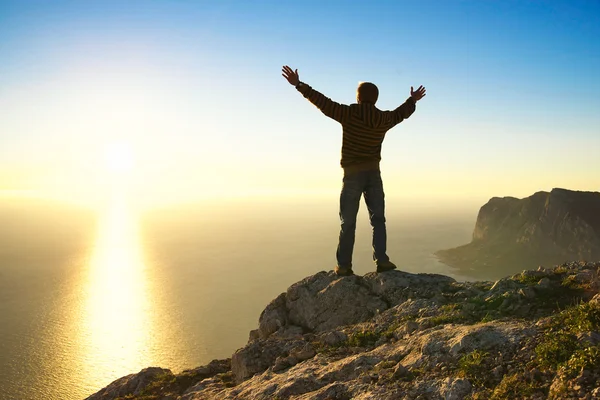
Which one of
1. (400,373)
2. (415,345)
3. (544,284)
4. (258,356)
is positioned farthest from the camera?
(258,356)

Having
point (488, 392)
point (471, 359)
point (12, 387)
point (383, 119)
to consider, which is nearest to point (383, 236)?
point (383, 119)

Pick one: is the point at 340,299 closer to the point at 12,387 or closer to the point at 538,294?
the point at 538,294

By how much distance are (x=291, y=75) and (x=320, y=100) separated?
0.97m

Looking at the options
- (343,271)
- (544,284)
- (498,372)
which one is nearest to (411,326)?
(498,372)

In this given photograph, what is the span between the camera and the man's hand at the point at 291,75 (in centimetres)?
899

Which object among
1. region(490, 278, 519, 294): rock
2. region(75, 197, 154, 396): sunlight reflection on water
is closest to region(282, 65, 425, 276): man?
region(490, 278, 519, 294): rock

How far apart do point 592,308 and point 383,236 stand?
5685mm

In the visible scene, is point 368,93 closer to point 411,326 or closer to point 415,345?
point 411,326

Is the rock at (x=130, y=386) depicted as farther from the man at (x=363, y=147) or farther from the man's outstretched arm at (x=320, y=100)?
the man's outstretched arm at (x=320, y=100)

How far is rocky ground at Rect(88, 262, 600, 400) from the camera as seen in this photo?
15.2ft

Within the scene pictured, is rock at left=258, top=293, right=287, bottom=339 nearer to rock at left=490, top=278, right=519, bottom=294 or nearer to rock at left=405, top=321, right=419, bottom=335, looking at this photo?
rock at left=405, top=321, right=419, bottom=335

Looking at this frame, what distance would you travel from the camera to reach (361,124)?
31.7 feet

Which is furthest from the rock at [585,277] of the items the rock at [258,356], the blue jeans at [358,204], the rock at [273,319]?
the rock at [273,319]

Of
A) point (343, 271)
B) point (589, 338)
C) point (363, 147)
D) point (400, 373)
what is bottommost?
point (400, 373)
